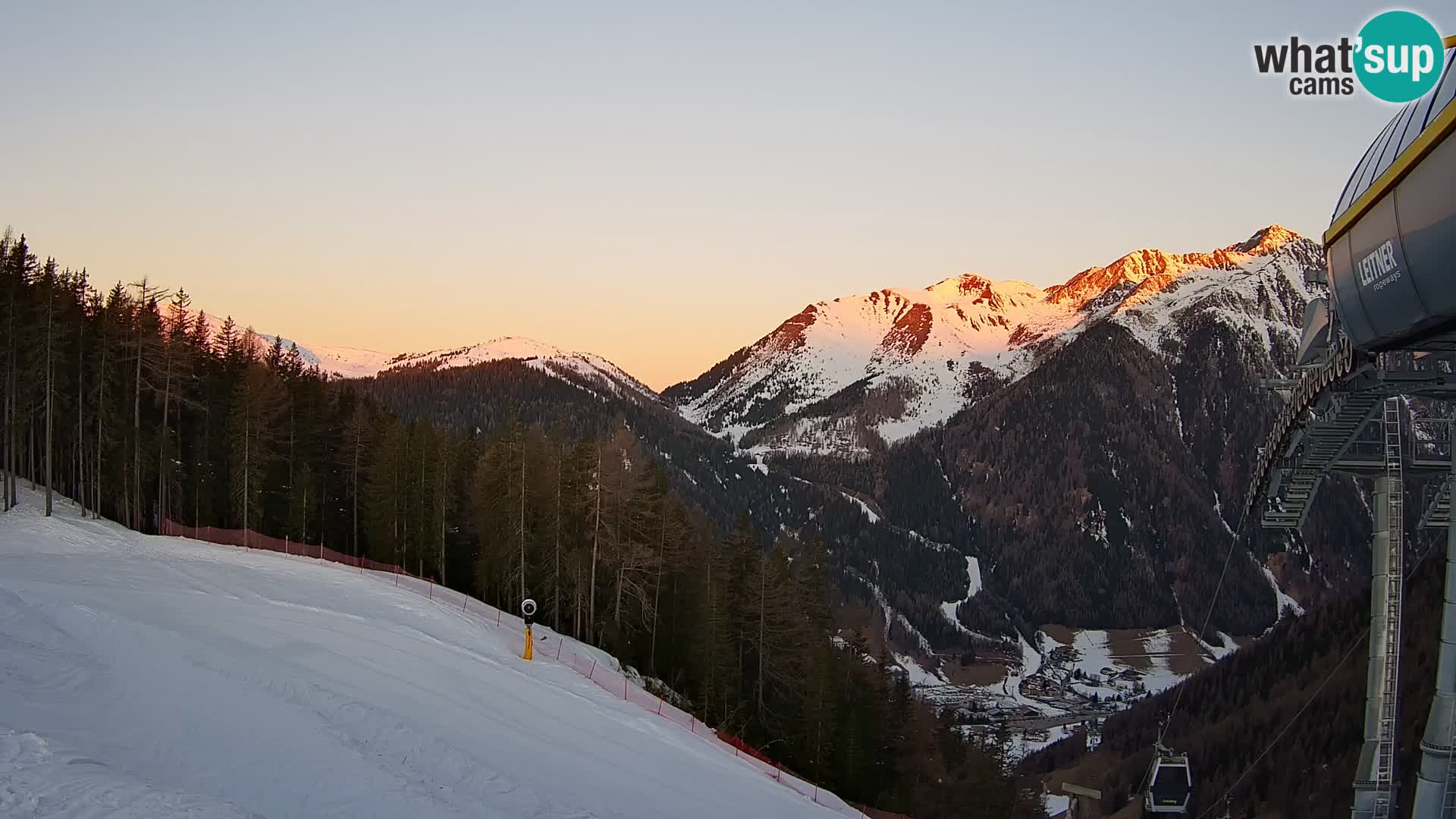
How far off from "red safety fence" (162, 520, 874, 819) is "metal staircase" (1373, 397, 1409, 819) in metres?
13.3

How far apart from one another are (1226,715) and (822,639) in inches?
1513

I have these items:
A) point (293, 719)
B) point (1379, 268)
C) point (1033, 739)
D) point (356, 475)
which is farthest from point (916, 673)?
point (1379, 268)

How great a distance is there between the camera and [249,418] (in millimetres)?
52125

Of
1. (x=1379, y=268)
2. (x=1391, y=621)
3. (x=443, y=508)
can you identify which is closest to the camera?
(x=1379, y=268)

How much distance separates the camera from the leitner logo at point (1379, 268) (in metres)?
11.8

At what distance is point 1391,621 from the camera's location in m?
18.8

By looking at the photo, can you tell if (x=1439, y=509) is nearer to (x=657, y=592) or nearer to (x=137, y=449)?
(x=657, y=592)

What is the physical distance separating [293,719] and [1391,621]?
1945cm

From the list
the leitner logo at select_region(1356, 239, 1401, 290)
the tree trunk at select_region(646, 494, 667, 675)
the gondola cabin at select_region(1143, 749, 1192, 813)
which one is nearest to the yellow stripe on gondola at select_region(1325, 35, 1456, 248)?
the leitner logo at select_region(1356, 239, 1401, 290)

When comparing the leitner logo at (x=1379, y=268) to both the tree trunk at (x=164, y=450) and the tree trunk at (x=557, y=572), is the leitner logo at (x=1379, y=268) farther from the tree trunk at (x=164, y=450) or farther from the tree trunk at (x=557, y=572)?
the tree trunk at (x=164, y=450)

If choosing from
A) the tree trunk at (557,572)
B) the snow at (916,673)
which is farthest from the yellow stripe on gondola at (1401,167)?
the snow at (916,673)

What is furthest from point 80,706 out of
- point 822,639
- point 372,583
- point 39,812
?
point 822,639

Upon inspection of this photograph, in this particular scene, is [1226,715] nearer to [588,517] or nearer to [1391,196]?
[588,517]

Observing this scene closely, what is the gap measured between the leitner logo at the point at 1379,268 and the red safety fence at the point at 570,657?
65.6 ft
